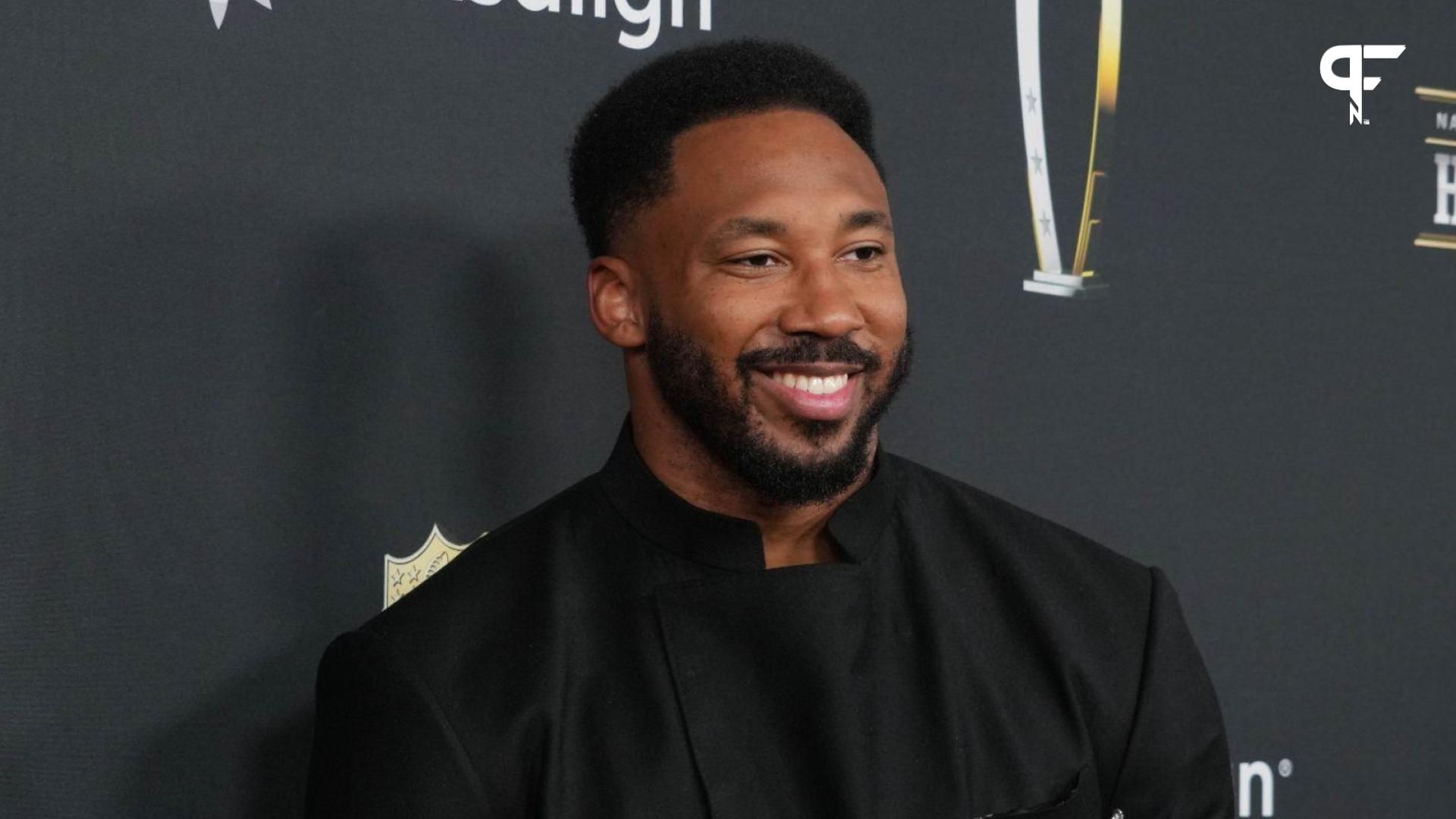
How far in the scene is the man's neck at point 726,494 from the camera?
1140 millimetres

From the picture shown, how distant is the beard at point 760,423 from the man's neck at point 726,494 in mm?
17

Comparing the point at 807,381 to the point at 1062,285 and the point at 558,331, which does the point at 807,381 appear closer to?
the point at 558,331

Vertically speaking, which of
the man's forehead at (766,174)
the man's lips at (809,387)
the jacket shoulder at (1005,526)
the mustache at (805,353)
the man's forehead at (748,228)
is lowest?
the jacket shoulder at (1005,526)

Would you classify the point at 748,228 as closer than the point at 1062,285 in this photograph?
Yes

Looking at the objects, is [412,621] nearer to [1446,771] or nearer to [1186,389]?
[1186,389]

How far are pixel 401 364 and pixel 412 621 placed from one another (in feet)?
1.01

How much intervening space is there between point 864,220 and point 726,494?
0.66 feet

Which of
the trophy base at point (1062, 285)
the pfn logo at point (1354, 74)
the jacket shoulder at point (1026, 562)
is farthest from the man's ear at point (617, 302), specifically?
the pfn logo at point (1354, 74)

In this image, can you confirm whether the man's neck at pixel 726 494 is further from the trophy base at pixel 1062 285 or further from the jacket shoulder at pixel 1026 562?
the trophy base at pixel 1062 285

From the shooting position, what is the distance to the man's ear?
1.15 m

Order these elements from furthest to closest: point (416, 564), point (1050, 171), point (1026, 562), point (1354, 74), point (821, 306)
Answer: point (1354, 74)
point (1050, 171)
point (416, 564)
point (1026, 562)
point (821, 306)

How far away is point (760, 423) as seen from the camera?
1098 millimetres

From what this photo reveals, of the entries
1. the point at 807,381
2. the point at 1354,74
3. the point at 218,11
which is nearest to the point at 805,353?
the point at 807,381

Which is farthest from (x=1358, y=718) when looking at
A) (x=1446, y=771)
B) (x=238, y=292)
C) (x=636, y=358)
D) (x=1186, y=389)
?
(x=238, y=292)
